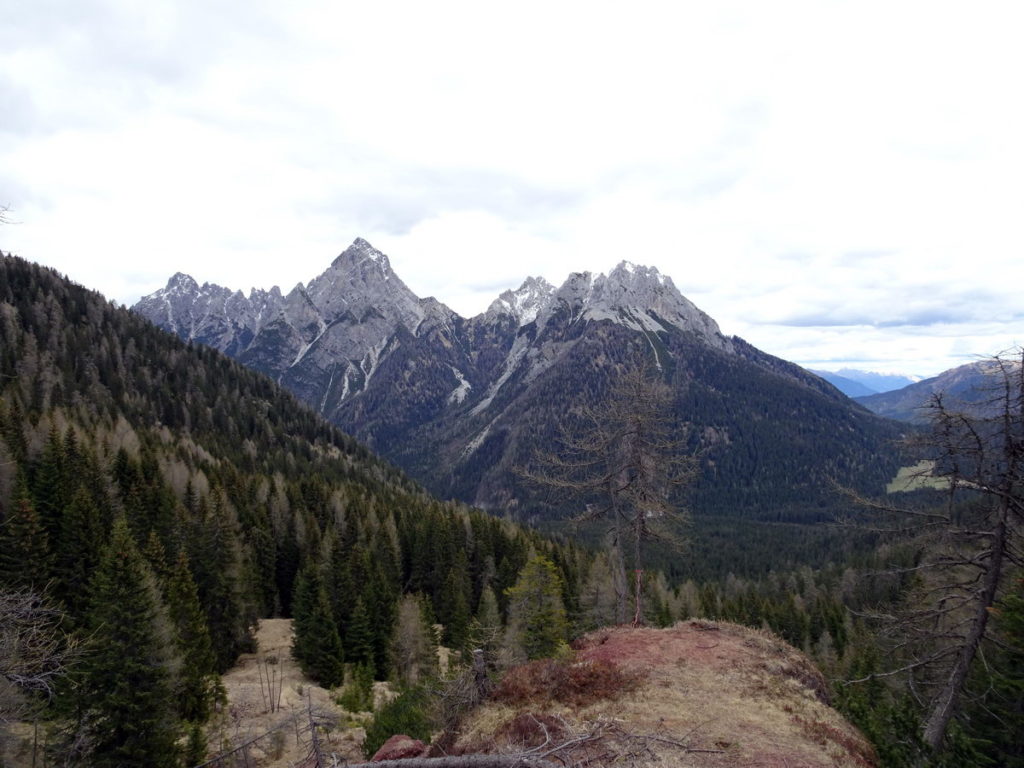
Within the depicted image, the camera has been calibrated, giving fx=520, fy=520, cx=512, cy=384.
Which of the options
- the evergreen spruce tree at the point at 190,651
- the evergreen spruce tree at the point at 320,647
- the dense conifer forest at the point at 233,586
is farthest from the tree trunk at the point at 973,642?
the evergreen spruce tree at the point at 320,647

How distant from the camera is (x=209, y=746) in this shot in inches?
1104

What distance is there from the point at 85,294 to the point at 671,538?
175131 millimetres

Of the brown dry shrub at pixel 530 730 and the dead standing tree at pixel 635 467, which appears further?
the dead standing tree at pixel 635 467

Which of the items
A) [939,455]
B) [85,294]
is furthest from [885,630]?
[85,294]

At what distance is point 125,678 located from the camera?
21.0 meters

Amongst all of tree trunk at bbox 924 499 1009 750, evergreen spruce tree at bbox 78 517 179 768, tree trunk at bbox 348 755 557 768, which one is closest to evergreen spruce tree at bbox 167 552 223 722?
evergreen spruce tree at bbox 78 517 179 768

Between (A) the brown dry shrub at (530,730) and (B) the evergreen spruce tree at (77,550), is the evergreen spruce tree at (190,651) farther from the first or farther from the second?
(A) the brown dry shrub at (530,730)

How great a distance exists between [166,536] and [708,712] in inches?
2018

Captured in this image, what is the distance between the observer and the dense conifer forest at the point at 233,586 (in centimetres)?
1712

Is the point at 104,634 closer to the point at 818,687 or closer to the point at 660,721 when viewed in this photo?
the point at 660,721

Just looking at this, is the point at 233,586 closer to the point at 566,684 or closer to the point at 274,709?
the point at 274,709

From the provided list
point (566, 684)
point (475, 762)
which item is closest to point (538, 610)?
point (566, 684)

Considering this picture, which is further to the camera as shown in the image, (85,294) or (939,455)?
(85,294)

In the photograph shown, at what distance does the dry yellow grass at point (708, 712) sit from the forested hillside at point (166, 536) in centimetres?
1171
